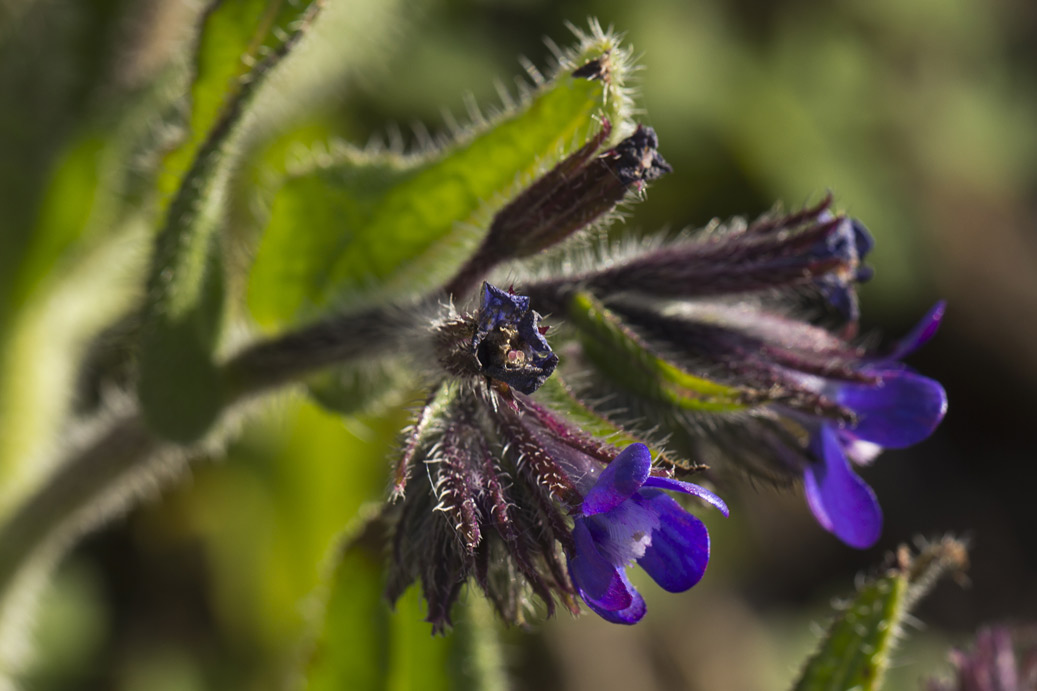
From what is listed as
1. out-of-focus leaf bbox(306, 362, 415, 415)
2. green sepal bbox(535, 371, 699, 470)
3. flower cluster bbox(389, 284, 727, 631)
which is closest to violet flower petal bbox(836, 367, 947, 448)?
green sepal bbox(535, 371, 699, 470)

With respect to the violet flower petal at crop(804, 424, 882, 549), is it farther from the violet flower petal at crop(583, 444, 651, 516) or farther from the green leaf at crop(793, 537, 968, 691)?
the violet flower petal at crop(583, 444, 651, 516)

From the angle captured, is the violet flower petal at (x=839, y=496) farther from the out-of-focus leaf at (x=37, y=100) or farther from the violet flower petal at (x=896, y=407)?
the out-of-focus leaf at (x=37, y=100)

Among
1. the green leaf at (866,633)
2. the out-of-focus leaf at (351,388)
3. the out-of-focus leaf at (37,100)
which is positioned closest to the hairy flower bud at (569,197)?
the out-of-focus leaf at (351,388)

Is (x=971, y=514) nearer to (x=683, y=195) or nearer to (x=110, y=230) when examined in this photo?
(x=683, y=195)

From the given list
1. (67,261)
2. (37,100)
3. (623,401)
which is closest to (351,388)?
(623,401)

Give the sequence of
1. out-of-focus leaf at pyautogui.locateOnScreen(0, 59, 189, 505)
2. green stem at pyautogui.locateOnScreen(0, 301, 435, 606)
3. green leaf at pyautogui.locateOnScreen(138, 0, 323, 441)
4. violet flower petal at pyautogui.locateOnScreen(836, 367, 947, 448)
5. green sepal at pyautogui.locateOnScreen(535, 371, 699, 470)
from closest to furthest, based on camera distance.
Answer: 1. green sepal at pyautogui.locateOnScreen(535, 371, 699, 470)
2. violet flower petal at pyautogui.locateOnScreen(836, 367, 947, 448)
3. green leaf at pyautogui.locateOnScreen(138, 0, 323, 441)
4. green stem at pyautogui.locateOnScreen(0, 301, 435, 606)
5. out-of-focus leaf at pyautogui.locateOnScreen(0, 59, 189, 505)

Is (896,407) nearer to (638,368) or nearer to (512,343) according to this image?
(638,368)
